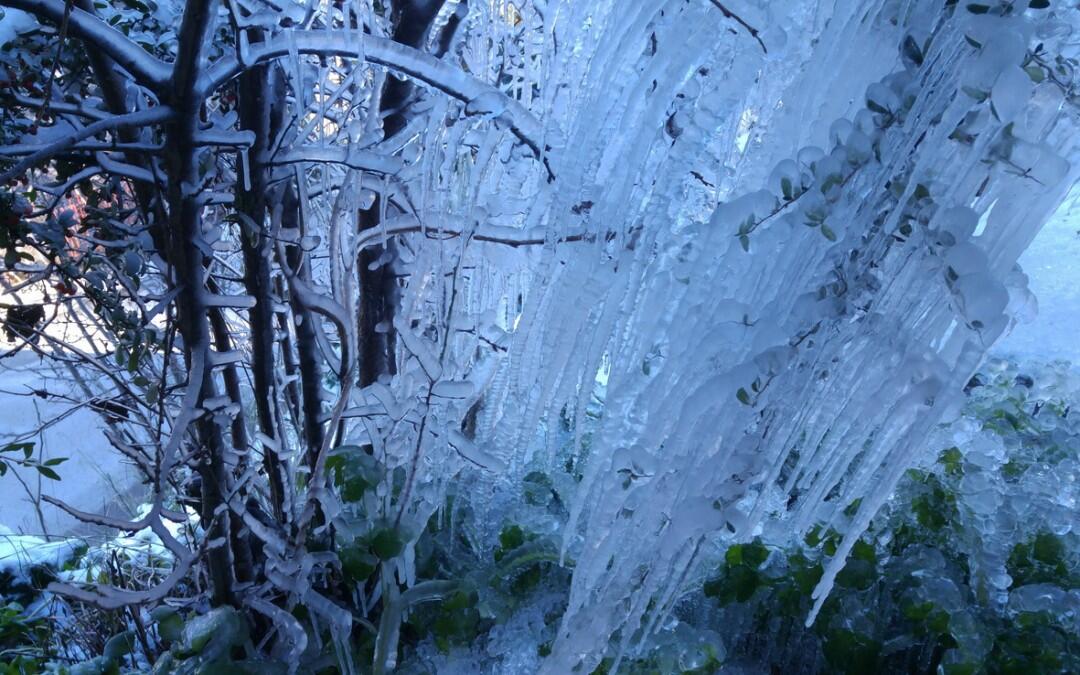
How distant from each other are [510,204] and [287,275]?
44 centimetres

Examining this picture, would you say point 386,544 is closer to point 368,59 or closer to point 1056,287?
point 368,59

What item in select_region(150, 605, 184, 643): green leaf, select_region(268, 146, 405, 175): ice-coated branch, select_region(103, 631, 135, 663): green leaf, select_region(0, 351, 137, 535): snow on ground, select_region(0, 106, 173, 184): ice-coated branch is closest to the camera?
select_region(0, 106, 173, 184): ice-coated branch

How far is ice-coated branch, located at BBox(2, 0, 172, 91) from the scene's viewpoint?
869mm

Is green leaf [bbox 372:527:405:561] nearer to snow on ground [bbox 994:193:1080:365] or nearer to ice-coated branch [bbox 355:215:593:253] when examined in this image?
ice-coated branch [bbox 355:215:593:253]

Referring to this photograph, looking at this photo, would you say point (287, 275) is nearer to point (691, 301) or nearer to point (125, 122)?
point (125, 122)

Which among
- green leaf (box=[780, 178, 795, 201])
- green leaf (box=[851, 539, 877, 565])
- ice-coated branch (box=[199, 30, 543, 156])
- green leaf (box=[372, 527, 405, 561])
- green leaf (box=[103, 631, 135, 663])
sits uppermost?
ice-coated branch (box=[199, 30, 543, 156])

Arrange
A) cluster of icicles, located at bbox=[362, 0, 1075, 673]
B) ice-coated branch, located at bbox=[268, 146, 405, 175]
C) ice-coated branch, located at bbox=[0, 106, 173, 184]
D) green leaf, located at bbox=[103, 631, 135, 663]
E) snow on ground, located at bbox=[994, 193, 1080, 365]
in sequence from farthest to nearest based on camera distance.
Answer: snow on ground, located at bbox=[994, 193, 1080, 365]
green leaf, located at bbox=[103, 631, 135, 663]
ice-coated branch, located at bbox=[268, 146, 405, 175]
ice-coated branch, located at bbox=[0, 106, 173, 184]
cluster of icicles, located at bbox=[362, 0, 1075, 673]

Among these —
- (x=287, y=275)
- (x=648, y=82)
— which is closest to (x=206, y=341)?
(x=287, y=275)

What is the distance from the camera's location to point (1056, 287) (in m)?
1.94

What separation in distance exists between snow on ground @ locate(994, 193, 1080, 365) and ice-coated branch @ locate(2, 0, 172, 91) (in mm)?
2057

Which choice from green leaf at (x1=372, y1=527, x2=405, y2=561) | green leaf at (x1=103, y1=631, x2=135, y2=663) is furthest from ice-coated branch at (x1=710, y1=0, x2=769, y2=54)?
green leaf at (x1=103, y1=631, x2=135, y2=663)

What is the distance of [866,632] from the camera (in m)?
1.17

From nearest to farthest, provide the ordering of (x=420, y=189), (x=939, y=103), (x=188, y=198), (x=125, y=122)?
(x=939, y=103) → (x=125, y=122) → (x=188, y=198) → (x=420, y=189)

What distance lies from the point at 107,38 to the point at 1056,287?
2235 mm
